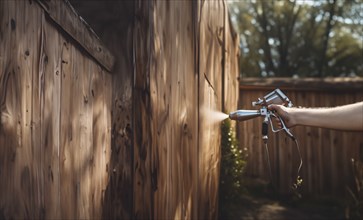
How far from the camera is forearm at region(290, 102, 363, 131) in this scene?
1693 mm

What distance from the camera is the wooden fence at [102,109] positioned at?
1.46m

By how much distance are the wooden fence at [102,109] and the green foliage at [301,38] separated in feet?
56.2

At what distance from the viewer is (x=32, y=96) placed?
154 cm

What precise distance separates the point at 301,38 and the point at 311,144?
13.2 metres

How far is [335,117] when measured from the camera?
1.75 meters

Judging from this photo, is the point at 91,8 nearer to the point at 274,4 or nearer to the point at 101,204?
the point at 101,204

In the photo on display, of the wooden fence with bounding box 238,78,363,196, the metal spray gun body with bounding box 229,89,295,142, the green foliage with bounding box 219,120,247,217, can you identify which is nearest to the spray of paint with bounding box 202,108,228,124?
the green foliage with bounding box 219,120,247,217

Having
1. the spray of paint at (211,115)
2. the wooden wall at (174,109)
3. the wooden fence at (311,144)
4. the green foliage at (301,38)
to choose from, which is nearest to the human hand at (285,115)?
the wooden wall at (174,109)

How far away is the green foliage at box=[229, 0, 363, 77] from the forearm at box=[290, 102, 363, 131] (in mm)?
18220

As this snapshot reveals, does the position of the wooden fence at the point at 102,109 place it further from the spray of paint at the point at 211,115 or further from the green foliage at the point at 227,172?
the green foliage at the point at 227,172

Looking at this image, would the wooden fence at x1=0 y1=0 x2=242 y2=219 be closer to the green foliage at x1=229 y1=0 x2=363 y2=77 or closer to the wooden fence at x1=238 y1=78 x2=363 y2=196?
the wooden fence at x1=238 y1=78 x2=363 y2=196

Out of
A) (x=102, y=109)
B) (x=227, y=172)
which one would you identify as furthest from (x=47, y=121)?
(x=227, y=172)

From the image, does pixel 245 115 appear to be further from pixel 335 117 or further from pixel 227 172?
pixel 227 172

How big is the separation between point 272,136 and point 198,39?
17.5 feet
